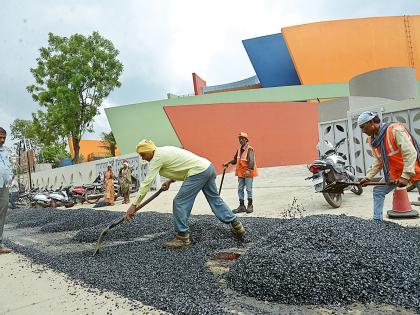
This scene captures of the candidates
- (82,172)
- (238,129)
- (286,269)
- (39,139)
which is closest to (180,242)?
(286,269)

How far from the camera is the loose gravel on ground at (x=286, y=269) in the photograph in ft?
7.91

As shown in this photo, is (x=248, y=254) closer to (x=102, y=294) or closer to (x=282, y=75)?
(x=102, y=294)

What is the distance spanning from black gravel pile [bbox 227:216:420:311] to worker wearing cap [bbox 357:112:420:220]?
678 millimetres

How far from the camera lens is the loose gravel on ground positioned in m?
2.41

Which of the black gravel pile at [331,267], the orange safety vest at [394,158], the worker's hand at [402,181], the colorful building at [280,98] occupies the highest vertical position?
the colorful building at [280,98]

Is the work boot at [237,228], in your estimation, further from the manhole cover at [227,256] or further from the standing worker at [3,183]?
the standing worker at [3,183]

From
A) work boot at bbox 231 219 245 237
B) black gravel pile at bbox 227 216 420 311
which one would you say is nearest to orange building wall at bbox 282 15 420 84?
work boot at bbox 231 219 245 237

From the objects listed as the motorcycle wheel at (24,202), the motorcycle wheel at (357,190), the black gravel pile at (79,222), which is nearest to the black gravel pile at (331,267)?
the motorcycle wheel at (357,190)

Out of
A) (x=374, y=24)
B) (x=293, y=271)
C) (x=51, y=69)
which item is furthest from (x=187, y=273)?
(x=374, y=24)

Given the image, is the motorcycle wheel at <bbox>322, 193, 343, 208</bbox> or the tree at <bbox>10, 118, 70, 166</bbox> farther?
the tree at <bbox>10, 118, 70, 166</bbox>

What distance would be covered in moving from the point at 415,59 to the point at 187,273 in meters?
31.1

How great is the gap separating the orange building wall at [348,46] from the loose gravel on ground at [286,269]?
25.0m

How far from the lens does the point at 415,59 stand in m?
28.0

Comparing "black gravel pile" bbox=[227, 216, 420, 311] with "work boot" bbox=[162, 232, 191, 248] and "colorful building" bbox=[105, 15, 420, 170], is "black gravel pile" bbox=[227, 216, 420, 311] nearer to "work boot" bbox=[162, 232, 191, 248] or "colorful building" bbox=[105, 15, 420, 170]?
"work boot" bbox=[162, 232, 191, 248]
